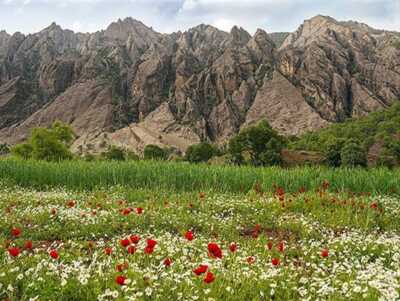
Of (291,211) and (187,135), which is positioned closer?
(291,211)

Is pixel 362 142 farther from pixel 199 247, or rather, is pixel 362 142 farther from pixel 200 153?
pixel 199 247

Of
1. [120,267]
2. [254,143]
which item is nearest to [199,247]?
[120,267]

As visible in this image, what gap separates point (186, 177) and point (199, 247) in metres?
11.8

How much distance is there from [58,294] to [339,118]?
7149 inches

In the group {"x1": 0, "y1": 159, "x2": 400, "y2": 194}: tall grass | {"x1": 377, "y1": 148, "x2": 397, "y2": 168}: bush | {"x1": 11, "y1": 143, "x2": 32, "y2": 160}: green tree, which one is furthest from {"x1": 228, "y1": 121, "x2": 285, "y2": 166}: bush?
{"x1": 0, "y1": 159, "x2": 400, "y2": 194}: tall grass

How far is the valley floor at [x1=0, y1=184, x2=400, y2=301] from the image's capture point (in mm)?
6293

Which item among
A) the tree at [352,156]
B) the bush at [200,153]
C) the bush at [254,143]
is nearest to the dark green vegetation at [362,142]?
the tree at [352,156]

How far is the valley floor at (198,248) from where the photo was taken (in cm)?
629

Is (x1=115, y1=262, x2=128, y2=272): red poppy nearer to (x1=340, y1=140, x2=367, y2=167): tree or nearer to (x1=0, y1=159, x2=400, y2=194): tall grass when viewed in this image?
(x1=0, y1=159, x2=400, y2=194): tall grass

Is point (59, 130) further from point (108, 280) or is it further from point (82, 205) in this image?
point (108, 280)

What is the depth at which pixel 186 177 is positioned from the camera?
21.1 metres

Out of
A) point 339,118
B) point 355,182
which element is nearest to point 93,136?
point 339,118

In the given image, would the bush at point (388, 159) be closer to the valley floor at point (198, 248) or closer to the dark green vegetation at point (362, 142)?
the dark green vegetation at point (362, 142)

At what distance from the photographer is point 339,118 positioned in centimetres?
17800
